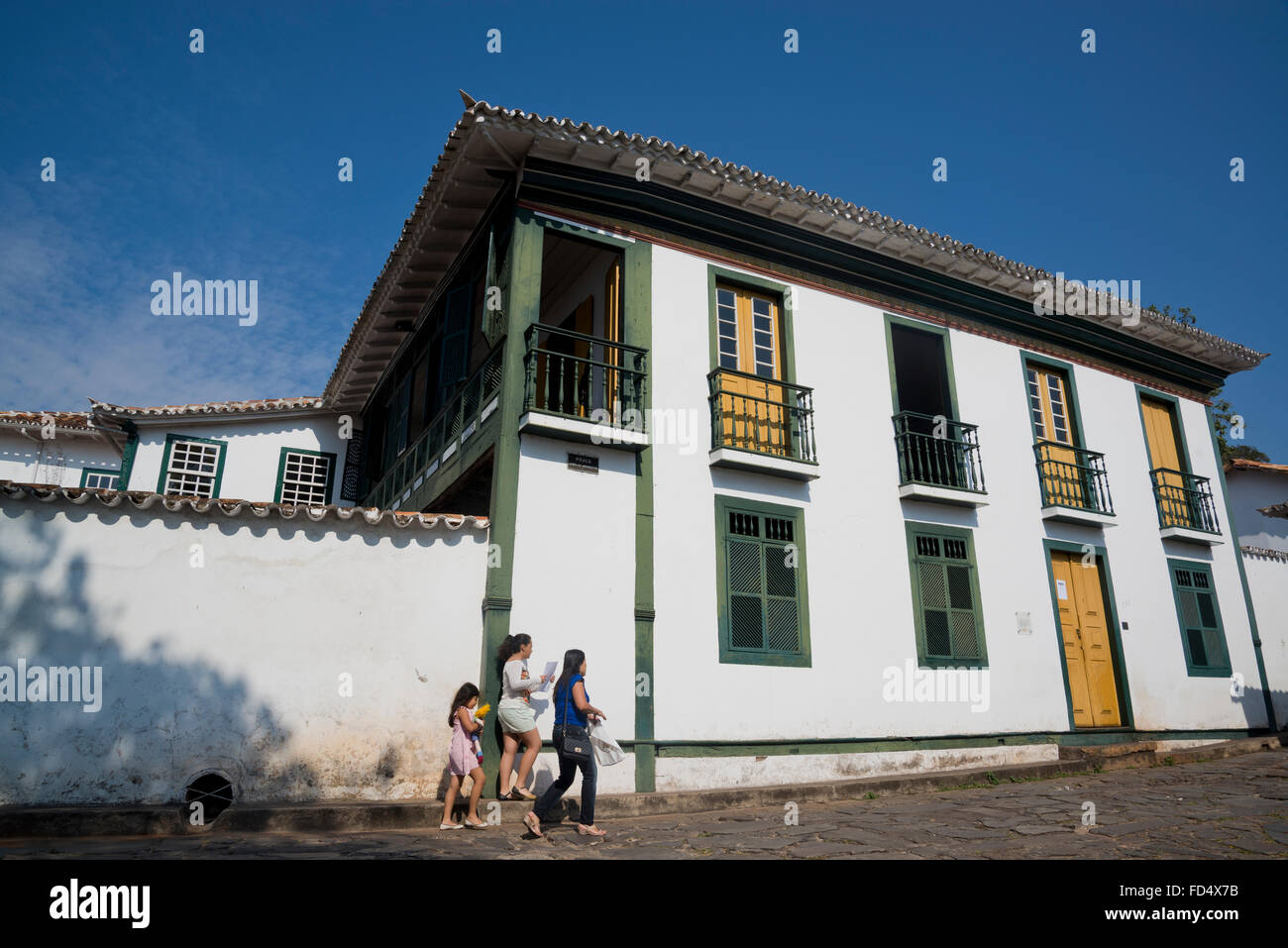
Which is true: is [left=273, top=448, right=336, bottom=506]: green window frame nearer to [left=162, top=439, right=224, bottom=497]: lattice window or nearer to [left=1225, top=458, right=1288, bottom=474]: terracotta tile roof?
[left=162, top=439, right=224, bottom=497]: lattice window

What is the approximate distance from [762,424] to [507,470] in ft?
10.9

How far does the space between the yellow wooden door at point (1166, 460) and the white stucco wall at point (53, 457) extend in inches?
766

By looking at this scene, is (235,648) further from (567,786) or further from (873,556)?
(873,556)

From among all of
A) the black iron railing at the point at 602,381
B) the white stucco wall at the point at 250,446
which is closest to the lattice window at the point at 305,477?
the white stucco wall at the point at 250,446

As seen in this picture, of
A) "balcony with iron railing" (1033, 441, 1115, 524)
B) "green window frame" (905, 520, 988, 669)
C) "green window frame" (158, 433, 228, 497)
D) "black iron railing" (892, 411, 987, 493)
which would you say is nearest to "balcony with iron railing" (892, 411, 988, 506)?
"black iron railing" (892, 411, 987, 493)

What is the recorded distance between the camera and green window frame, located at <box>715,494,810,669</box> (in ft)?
29.9

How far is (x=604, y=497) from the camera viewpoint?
8.84 metres

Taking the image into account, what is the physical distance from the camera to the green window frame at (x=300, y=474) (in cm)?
1556

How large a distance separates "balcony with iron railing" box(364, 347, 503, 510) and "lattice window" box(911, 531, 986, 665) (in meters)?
5.66

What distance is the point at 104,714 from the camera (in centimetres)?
681

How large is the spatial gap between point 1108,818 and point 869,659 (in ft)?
10.4

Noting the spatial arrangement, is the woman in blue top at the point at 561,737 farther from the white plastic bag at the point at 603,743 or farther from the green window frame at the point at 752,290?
the green window frame at the point at 752,290

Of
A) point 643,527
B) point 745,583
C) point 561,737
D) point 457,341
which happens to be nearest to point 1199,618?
point 745,583
